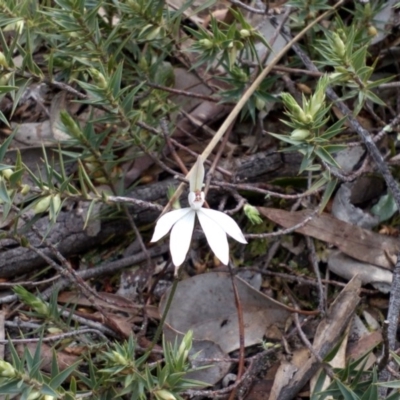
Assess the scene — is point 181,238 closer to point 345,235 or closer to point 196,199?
point 196,199

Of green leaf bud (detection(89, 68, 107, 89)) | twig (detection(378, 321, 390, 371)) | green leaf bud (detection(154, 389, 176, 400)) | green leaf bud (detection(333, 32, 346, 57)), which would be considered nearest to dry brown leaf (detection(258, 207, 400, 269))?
twig (detection(378, 321, 390, 371))

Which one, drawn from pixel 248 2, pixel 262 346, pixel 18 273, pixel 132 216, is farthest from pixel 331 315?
pixel 248 2

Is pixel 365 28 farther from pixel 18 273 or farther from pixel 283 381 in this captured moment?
pixel 18 273

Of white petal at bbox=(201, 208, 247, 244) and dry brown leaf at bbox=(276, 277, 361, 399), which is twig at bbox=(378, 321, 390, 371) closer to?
dry brown leaf at bbox=(276, 277, 361, 399)

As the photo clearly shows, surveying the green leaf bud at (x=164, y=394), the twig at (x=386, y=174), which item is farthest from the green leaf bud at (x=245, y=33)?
the green leaf bud at (x=164, y=394)

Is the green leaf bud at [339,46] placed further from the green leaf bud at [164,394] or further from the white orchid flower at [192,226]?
the green leaf bud at [164,394]
